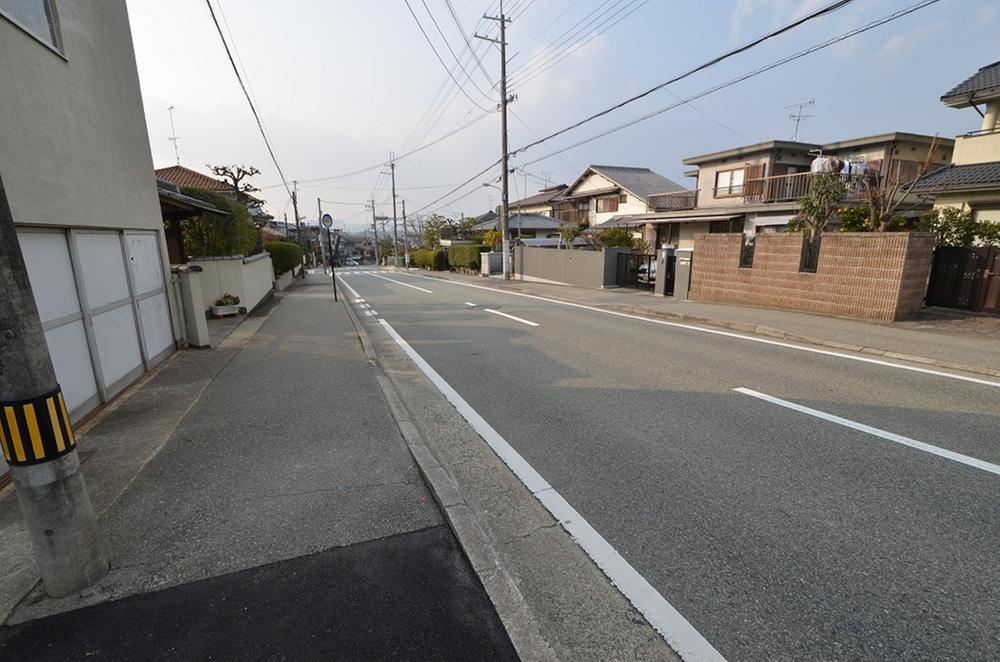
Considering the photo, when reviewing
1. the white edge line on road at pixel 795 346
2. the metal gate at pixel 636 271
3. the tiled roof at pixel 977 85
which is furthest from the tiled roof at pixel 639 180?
the white edge line on road at pixel 795 346

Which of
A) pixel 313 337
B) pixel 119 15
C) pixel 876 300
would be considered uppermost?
pixel 119 15

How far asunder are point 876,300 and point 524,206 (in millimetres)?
39072

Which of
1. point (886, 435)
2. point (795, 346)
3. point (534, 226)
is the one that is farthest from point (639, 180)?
point (886, 435)

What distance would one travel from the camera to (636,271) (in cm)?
1767

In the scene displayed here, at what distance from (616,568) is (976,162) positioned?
59.5 feet

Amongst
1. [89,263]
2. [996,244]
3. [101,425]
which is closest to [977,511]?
[101,425]

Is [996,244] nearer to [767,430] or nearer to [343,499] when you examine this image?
[767,430]

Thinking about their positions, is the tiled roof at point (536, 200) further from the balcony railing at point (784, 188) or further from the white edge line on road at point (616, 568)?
the white edge line on road at point (616, 568)

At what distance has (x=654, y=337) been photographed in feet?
28.9

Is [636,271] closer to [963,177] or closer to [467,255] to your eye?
[963,177]

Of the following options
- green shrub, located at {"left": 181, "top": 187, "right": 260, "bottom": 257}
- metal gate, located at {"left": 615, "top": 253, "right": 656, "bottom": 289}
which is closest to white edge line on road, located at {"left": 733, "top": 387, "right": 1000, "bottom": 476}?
metal gate, located at {"left": 615, "top": 253, "right": 656, "bottom": 289}

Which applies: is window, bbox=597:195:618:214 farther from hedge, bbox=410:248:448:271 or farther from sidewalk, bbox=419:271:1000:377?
sidewalk, bbox=419:271:1000:377

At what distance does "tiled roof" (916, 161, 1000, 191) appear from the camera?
1159cm

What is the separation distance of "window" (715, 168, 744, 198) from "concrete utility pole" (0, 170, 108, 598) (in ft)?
80.4
